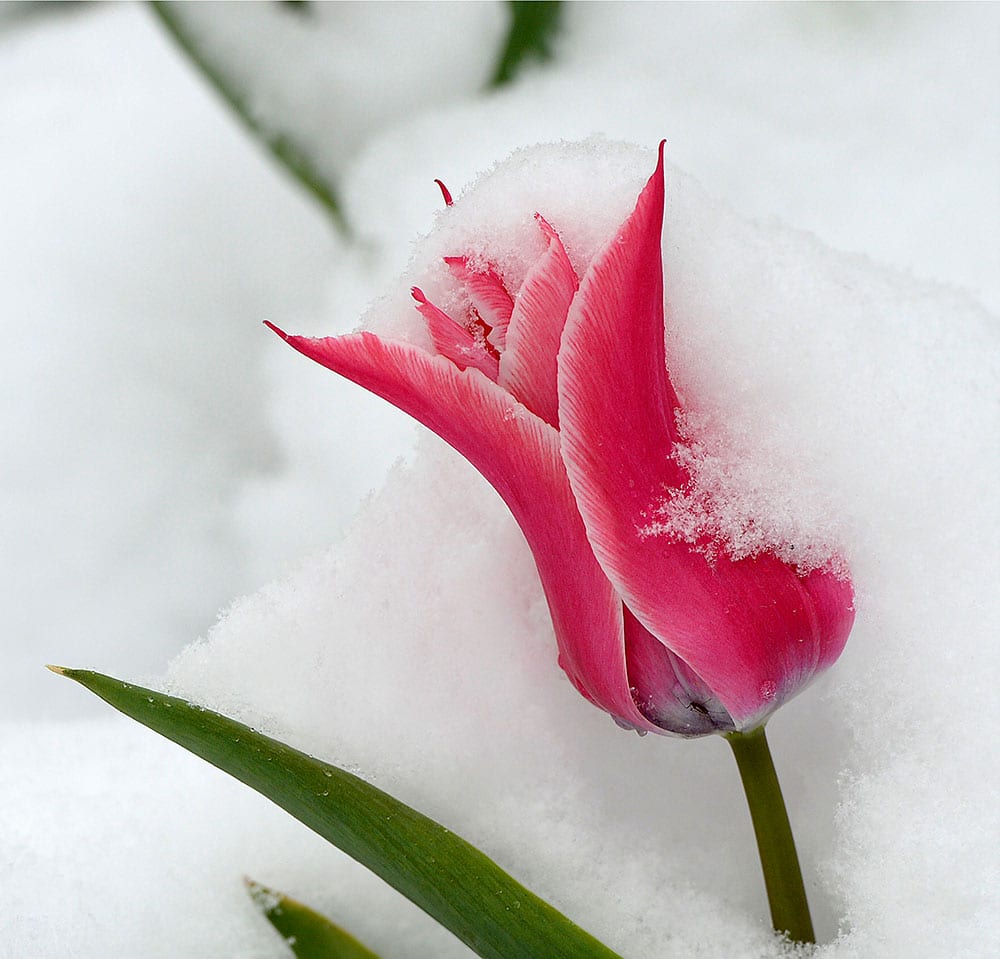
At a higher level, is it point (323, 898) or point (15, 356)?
point (15, 356)

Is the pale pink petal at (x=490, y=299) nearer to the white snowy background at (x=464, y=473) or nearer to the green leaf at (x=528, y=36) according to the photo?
the white snowy background at (x=464, y=473)

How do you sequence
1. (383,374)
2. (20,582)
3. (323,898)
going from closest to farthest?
(383,374)
(323,898)
(20,582)

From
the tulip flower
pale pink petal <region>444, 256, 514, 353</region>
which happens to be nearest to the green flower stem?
the tulip flower

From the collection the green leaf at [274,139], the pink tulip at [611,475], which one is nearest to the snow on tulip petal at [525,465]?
the pink tulip at [611,475]

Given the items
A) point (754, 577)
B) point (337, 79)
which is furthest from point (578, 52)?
point (754, 577)

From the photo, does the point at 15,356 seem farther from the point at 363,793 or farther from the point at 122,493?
the point at 363,793

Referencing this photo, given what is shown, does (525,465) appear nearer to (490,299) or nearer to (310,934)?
(490,299)

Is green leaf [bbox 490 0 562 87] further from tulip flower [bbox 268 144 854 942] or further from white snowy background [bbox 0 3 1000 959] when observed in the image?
tulip flower [bbox 268 144 854 942]
